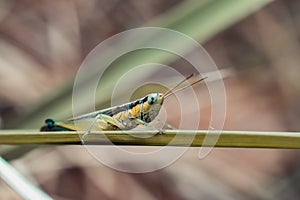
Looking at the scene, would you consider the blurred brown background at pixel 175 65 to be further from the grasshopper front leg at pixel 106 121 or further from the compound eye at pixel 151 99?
the compound eye at pixel 151 99

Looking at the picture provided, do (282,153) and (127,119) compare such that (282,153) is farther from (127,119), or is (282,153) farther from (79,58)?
(127,119)

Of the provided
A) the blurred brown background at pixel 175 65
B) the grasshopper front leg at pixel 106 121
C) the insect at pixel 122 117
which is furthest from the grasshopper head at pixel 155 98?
the blurred brown background at pixel 175 65

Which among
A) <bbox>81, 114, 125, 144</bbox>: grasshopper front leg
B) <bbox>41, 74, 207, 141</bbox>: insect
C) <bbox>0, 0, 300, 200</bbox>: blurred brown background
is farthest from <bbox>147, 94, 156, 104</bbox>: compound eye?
<bbox>0, 0, 300, 200</bbox>: blurred brown background

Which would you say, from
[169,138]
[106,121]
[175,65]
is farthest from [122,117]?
[175,65]

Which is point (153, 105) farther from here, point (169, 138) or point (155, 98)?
point (169, 138)

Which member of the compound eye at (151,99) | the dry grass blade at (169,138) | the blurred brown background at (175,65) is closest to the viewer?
the dry grass blade at (169,138)

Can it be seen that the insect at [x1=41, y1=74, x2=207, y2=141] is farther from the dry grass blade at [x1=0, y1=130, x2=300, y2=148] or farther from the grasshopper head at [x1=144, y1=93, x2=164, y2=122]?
the dry grass blade at [x1=0, y1=130, x2=300, y2=148]

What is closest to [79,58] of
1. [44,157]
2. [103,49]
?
[103,49]
